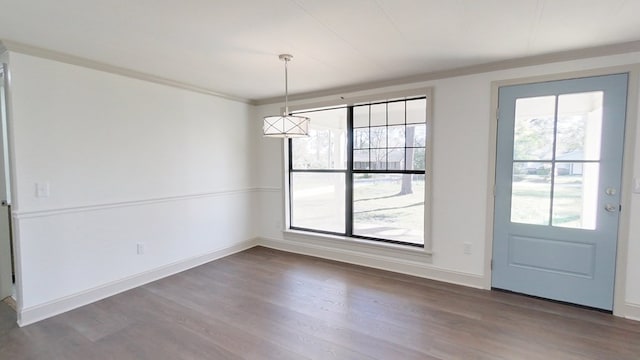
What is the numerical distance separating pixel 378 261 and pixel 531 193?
191cm

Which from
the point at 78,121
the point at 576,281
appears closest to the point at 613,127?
the point at 576,281

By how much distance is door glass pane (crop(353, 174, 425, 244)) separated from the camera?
153 inches

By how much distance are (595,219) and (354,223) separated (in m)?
2.61

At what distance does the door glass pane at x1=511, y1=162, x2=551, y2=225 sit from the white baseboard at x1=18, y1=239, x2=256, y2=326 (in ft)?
12.8

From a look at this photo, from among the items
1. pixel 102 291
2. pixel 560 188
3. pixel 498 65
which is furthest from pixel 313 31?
pixel 102 291

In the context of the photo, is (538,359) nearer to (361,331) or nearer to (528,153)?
(361,331)

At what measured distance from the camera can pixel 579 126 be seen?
286 centimetres

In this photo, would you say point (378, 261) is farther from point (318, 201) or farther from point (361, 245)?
point (318, 201)

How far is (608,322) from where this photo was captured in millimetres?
2650

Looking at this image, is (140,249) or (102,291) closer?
(102,291)

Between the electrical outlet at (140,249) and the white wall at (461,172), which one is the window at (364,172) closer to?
the white wall at (461,172)

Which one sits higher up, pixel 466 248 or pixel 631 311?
pixel 466 248

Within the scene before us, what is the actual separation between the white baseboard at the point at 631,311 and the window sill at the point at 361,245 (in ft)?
5.64

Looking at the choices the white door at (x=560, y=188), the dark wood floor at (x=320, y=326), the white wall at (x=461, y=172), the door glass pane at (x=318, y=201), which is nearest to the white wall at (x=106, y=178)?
the dark wood floor at (x=320, y=326)
